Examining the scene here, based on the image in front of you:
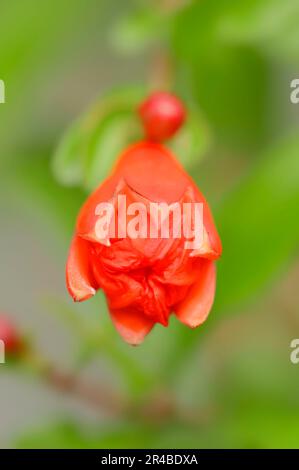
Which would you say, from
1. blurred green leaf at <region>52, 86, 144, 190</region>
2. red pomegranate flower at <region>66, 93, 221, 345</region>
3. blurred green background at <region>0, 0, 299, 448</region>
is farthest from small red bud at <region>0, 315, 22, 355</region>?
red pomegranate flower at <region>66, 93, 221, 345</region>

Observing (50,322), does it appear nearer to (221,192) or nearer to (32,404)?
(32,404)

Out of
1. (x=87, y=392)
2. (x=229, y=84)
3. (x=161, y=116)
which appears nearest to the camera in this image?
(x=161, y=116)

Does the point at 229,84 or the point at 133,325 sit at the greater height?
the point at 229,84

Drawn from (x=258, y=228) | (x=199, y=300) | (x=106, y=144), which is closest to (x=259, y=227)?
(x=258, y=228)

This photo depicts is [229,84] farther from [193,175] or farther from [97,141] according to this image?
[97,141]

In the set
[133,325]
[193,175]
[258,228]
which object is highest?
[193,175]

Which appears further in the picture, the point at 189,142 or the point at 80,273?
the point at 189,142

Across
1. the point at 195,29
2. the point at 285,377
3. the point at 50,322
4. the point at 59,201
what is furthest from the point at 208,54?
the point at 50,322
